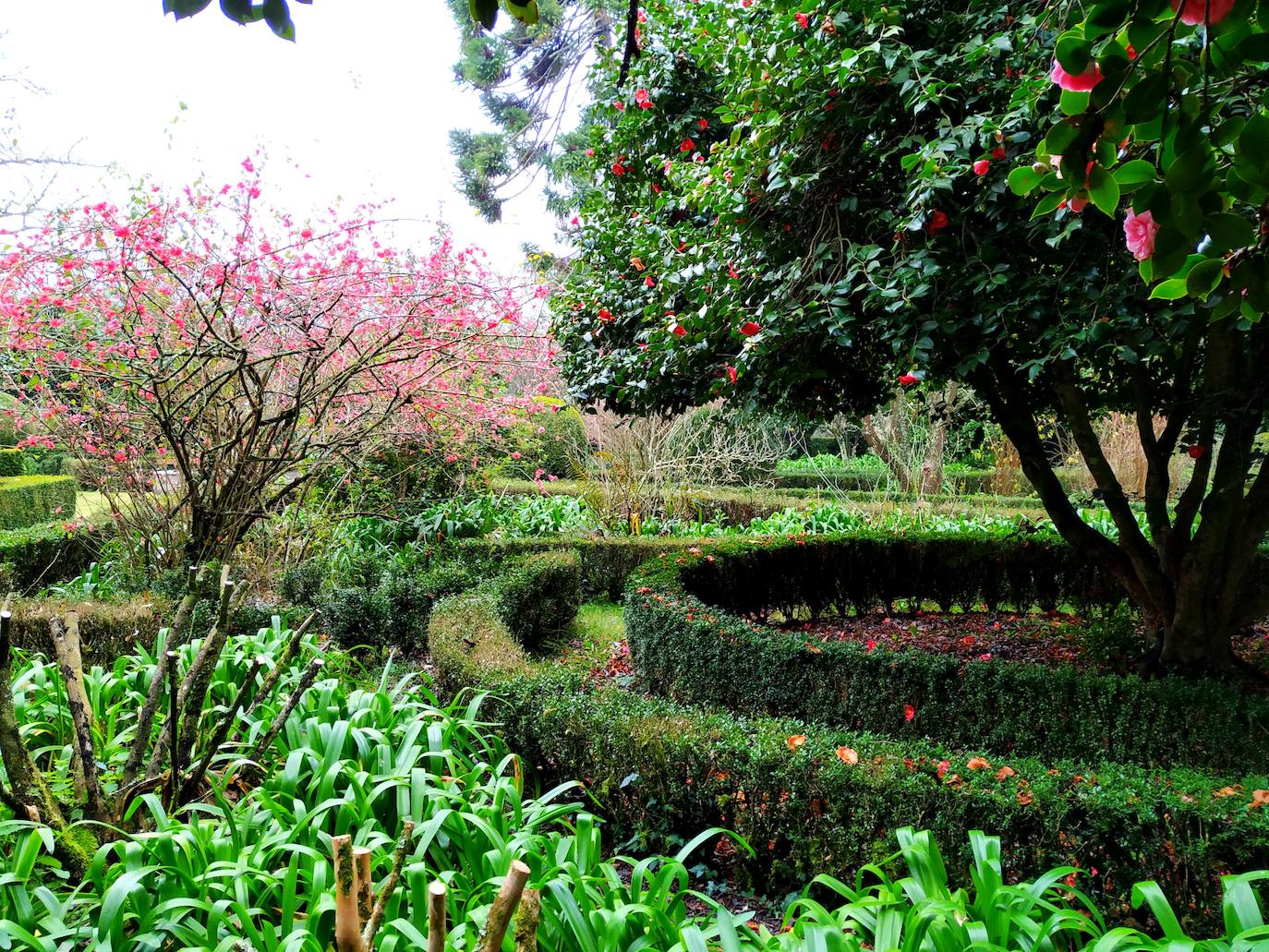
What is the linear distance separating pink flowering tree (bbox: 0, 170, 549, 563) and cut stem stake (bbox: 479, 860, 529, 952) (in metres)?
3.91

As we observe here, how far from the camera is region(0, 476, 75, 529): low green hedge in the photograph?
1133 centimetres

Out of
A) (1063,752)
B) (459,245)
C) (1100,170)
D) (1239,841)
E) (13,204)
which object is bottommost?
(1063,752)

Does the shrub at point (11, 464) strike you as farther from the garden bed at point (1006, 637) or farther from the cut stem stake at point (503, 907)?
the cut stem stake at point (503, 907)

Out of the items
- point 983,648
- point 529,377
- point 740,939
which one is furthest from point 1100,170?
point 529,377

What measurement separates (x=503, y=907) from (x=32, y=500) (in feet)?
46.7

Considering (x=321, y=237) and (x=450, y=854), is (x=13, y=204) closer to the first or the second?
(x=321, y=237)

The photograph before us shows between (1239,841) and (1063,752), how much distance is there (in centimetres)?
143

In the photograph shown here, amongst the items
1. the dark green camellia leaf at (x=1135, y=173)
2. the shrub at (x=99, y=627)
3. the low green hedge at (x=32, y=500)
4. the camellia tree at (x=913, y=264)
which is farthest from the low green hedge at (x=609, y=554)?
the low green hedge at (x=32, y=500)

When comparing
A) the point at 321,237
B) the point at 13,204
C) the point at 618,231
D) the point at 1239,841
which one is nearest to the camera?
the point at 1239,841

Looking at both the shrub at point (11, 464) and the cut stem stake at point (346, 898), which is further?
the shrub at point (11, 464)

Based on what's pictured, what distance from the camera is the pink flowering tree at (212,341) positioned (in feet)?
16.1

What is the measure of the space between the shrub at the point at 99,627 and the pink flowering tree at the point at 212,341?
1.09 meters

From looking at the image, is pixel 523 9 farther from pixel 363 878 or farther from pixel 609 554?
pixel 609 554

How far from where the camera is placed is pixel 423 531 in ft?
25.8
